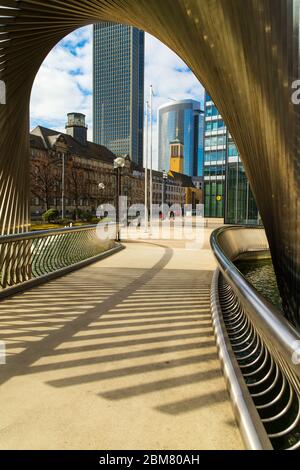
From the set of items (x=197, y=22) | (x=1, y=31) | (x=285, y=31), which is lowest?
(x=285, y=31)

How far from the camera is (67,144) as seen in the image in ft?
237

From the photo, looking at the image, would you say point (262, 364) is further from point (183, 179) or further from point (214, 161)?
point (183, 179)

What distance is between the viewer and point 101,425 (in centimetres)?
237

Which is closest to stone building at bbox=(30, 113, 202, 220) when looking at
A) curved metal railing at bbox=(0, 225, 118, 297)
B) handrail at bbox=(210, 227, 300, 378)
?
curved metal railing at bbox=(0, 225, 118, 297)

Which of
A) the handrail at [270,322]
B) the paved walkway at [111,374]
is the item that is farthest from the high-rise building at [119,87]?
the handrail at [270,322]

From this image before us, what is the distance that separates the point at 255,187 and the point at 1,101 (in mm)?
4907

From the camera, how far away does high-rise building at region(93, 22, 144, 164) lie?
135 meters

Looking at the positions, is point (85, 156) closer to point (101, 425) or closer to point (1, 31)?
point (1, 31)

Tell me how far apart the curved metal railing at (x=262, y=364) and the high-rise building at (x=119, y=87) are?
5604 inches

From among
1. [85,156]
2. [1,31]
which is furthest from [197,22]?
[85,156]

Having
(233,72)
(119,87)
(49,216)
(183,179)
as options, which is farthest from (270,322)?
(119,87)

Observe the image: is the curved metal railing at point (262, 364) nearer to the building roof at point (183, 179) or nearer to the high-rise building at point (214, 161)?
the high-rise building at point (214, 161)

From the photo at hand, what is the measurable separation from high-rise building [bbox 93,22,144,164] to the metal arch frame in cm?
13840

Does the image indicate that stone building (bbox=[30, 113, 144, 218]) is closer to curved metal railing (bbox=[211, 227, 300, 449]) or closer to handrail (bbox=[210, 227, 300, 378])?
curved metal railing (bbox=[211, 227, 300, 449])
